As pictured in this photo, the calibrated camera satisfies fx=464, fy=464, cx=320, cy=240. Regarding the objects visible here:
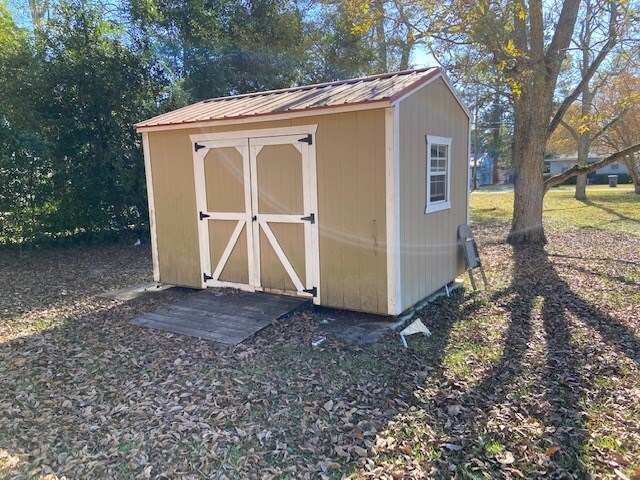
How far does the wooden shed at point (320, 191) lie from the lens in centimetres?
495

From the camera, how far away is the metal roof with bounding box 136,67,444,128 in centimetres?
489

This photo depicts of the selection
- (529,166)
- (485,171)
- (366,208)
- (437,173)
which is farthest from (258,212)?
(485,171)

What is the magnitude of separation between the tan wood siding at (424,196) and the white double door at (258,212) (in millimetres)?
1035

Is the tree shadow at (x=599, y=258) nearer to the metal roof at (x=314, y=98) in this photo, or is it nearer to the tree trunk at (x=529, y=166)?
the tree trunk at (x=529, y=166)

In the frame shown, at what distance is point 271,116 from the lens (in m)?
5.32

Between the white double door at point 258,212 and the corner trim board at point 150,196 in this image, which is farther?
the corner trim board at point 150,196

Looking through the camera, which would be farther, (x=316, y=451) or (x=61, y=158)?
(x=61, y=158)

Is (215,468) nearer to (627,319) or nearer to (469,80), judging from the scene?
(627,319)

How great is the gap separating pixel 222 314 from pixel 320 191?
180 cm

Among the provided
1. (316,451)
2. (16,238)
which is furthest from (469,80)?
(16,238)

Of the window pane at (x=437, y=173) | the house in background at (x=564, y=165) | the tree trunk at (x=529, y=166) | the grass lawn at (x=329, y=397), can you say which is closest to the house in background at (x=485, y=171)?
the house in background at (x=564, y=165)

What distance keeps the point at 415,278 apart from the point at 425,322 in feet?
1.73

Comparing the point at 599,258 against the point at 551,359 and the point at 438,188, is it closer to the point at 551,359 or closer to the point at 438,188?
the point at 438,188

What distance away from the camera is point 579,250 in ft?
30.3
